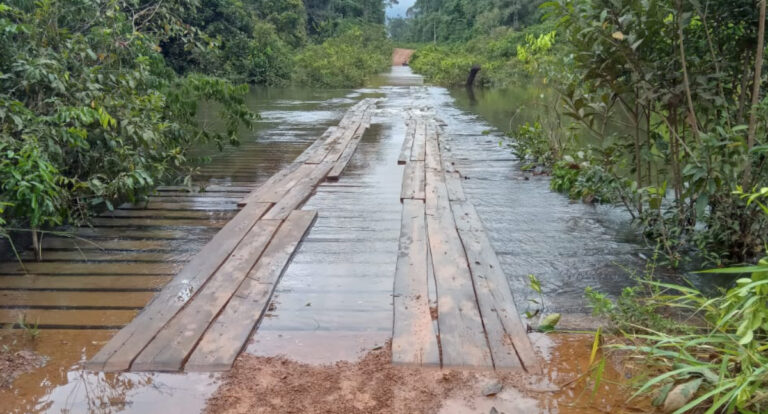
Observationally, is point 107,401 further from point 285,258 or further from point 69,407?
point 285,258

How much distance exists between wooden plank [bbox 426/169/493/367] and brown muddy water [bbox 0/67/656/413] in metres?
0.28

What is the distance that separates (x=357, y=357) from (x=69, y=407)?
1.15 meters

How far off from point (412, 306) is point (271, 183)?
3.18 metres

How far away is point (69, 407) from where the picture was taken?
7.65 ft

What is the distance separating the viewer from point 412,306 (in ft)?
10.3

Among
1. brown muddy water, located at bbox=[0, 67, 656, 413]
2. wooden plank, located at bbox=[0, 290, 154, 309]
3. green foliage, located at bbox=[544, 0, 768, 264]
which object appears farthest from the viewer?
green foliage, located at bbox=[544, 0, 768, 264]

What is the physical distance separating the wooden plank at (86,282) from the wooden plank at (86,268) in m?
0.07

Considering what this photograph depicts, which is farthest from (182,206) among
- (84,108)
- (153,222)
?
(84,108)

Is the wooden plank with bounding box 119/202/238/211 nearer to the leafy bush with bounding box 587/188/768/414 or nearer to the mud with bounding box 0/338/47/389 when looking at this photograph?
the mud with bounding box 0/338/47/389

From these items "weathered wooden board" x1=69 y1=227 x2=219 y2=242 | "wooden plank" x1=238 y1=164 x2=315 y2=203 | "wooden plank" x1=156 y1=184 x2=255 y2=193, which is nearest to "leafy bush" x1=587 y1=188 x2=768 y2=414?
"weathered wooden board" x1=69 y1=227 x2=219 y2=242

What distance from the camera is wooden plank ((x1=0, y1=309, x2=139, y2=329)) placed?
117 inches

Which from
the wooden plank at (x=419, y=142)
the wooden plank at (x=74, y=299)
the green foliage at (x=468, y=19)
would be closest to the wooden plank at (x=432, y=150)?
the wooden plank at (x=419, y=142)

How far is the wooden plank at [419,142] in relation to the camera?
24.8 ft

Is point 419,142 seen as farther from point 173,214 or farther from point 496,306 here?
point 496,306
